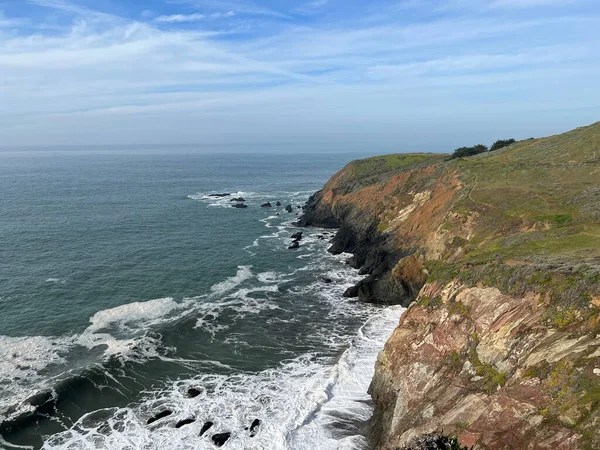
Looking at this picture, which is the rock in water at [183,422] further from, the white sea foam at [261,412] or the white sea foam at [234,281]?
the white sea foam at [234,281]

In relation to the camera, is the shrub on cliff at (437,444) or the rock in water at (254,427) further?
the rock in water at (254,427)

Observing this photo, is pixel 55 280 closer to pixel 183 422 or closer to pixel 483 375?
pixel 183 422

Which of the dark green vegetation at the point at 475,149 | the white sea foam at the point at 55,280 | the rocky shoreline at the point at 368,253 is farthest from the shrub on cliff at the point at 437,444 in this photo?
the dark green vegetation at the point at 475,149

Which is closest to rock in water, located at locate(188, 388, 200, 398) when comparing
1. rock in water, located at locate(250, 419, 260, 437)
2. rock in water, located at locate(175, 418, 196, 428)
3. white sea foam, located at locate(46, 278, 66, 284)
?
rock in water, located at locate(175, 418, 196, 428)

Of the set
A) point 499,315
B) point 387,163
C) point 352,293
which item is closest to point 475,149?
point 387,163

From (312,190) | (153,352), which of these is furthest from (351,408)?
(312,190)

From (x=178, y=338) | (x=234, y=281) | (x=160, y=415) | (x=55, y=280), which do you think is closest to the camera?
(x=160, y=415)
